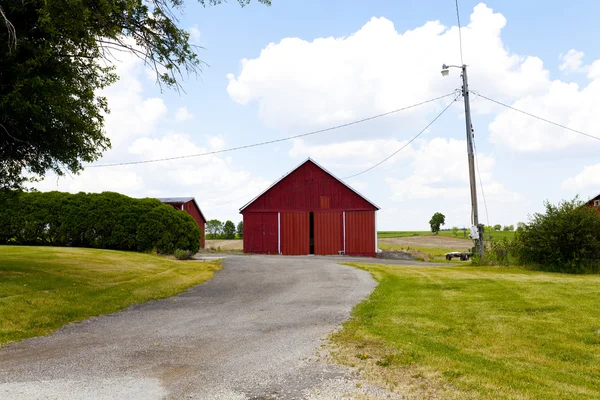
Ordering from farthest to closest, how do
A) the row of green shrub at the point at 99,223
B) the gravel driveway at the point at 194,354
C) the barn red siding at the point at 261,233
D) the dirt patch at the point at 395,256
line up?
1. the barn red siding at the point at 261,233
2. the dirt patch at the point at 395,256
3. the row of green shrub at the point at 99,223
4. the gravel driveway at the point at 194,354

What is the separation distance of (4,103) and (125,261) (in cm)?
1037

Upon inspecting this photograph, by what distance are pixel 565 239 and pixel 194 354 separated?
18006 mm

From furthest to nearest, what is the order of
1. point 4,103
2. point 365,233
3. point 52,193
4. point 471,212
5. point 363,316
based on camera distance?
point 365,233 → point 52,193 → point 471,212 → point 4,103 → point 363,316

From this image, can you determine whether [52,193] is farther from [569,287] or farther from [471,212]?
[569,287]

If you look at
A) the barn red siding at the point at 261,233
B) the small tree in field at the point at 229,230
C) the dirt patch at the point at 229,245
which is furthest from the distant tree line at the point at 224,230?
the barn red siding at the point at 261,233

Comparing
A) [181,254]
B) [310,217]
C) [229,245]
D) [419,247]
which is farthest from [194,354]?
[419,247]

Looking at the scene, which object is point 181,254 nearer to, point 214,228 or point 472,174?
point 472,174

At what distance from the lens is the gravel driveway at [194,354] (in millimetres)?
5777

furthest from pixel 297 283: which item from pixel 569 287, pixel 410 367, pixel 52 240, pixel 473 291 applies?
pixel 52 240

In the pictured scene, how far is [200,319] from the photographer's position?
10359 millimetres

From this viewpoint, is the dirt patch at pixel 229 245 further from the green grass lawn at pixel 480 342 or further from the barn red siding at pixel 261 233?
the green grass lawn at pixel 480 342

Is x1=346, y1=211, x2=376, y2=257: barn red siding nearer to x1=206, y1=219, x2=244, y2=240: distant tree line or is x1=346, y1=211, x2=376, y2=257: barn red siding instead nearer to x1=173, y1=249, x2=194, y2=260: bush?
x1=173, y1=249, x2=194, y2=260: bush

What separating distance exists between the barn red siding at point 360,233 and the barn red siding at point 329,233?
0.58 meters

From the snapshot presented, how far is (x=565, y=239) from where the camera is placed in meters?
20.1
